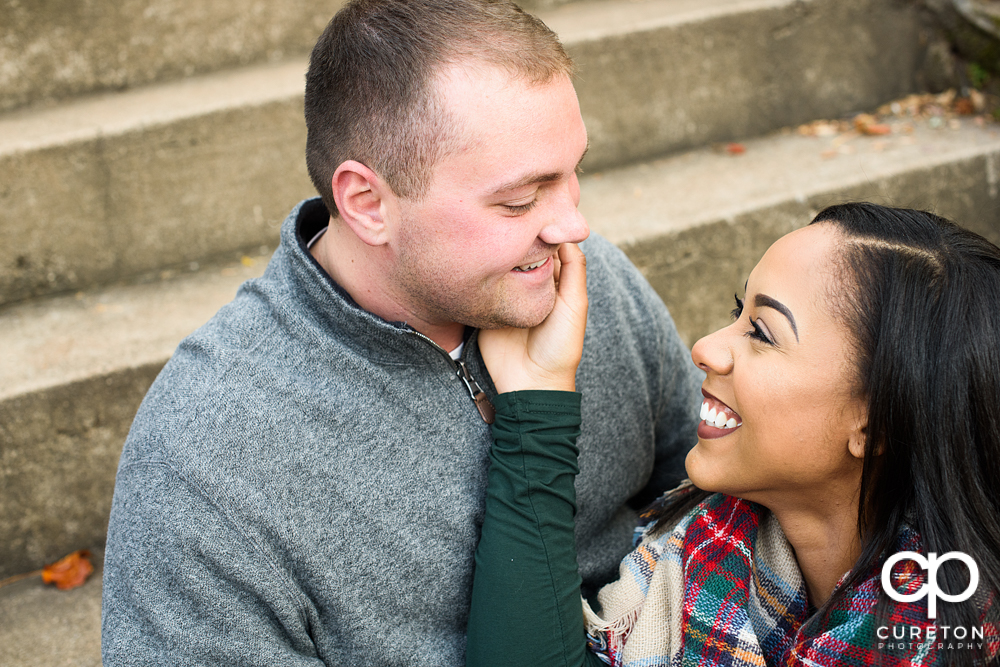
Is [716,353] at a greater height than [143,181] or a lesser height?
greater

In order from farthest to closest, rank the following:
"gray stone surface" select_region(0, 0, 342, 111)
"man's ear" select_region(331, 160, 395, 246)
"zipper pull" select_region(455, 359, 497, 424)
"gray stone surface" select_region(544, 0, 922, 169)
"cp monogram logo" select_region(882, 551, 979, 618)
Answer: "gray stone surface" select_region(544, 0, 922, 169), "gray stone surface" select_region(0, 0, 342, 111), "zipper pull" select_region(455, 359, 497, 424), "man's ear" select_region(331, 160, 395, 246), "cp monogram logo" select_region(882, 551, 979, 618)

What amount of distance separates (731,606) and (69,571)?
2089mm

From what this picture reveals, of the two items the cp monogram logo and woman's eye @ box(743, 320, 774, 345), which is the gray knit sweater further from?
the cp monogram logo

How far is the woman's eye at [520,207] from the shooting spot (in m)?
1.60

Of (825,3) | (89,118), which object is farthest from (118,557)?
(825,3)

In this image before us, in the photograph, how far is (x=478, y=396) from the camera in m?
1.76

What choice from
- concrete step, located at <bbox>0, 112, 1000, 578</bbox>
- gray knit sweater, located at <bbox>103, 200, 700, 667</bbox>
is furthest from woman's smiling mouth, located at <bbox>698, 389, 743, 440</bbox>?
concrete step, located at <bbox>0, 112, 1000, 578</bbox>

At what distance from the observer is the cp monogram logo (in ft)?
4.32

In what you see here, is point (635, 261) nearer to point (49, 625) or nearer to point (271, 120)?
point (271, 120)

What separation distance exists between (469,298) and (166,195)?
1.73 meters

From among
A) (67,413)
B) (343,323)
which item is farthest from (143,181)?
(343,323)

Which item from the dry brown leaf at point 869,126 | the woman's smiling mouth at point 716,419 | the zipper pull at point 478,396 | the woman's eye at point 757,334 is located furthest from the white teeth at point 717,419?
the dry brown leaf at point 869,126

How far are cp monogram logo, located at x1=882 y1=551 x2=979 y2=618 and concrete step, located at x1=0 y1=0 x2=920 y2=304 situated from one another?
2.11m

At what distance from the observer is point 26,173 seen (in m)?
2.73
